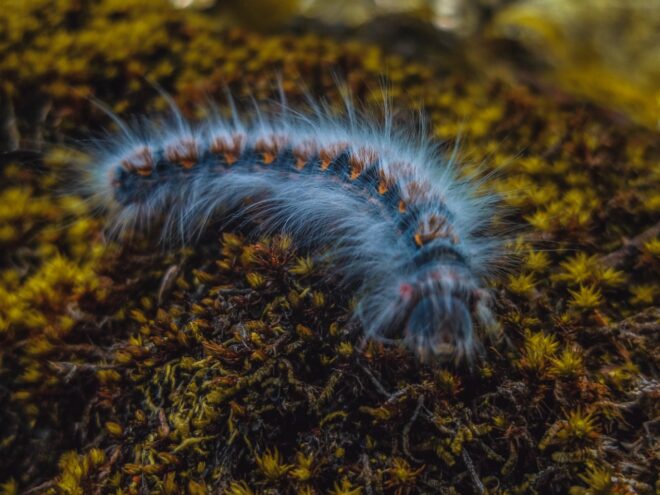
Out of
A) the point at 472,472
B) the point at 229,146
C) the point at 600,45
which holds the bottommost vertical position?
the point at 472,472

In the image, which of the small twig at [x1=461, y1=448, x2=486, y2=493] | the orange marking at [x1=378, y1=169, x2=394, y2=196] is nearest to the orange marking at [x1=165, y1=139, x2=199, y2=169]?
the orange marking at [x1=378, y1=169, x2=394, y2=196]

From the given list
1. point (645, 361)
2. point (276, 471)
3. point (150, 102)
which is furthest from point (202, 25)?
point (645, 361)

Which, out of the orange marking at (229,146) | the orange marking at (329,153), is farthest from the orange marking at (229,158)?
the orange marking at (329,153)

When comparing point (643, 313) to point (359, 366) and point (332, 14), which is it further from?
point (332, 14)

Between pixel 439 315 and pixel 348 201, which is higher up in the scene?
pixel 348 201

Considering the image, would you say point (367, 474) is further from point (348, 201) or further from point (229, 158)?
point (229, 158)

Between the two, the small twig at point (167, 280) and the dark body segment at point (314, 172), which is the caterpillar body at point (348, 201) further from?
the small twig at point (167, 280)

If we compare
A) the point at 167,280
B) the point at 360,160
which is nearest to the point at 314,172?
the point at 360,160

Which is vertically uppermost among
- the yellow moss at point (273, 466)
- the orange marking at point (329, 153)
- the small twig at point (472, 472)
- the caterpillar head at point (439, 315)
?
the orange marking at point (329, 153)
